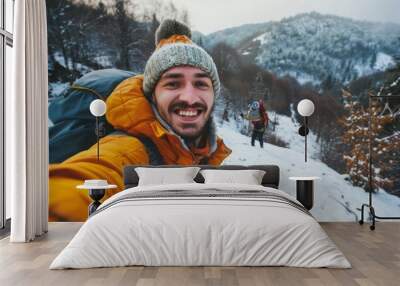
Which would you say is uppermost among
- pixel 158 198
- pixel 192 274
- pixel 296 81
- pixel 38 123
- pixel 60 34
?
pixel 60 34

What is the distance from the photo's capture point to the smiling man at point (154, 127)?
24.9 feet

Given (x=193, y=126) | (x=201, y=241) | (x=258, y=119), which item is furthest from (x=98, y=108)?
(x=201, y=241)

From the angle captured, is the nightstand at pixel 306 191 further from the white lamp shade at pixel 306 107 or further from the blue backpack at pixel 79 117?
the blue backpack at pixel 79 117

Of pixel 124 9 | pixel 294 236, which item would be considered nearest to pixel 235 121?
pixel 124 9

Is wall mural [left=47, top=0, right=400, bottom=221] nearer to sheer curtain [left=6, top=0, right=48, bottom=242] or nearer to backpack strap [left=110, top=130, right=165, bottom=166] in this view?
backpack strap [left=110, top=130, right=165, bottom=166]

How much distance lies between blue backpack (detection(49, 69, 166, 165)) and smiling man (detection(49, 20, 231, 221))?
0.07 metres

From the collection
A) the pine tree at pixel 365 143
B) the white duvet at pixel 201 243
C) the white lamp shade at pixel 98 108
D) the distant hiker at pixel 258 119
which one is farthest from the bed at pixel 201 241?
the pine tree at pixel 365 143

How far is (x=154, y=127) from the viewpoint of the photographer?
7625mm

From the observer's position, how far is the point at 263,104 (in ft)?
25.4

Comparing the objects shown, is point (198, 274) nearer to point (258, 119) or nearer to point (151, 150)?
point (151, 150)

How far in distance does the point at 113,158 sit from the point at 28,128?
1.75 metres

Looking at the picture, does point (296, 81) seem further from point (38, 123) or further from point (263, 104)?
point (38, 123)

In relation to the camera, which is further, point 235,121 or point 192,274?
point 235,121

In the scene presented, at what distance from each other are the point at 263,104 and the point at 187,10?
166 centimetres
